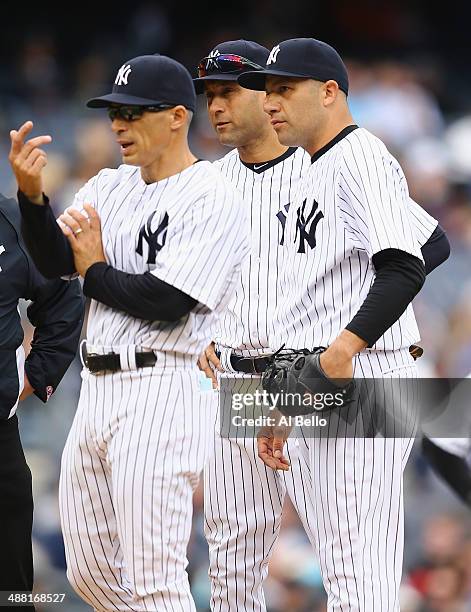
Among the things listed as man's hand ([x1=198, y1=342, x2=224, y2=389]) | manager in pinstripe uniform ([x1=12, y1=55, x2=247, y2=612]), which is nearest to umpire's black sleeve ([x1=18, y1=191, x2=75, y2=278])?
manager in pinstripe uniform ([x1=12, y1=55, x2=247, y2=612])

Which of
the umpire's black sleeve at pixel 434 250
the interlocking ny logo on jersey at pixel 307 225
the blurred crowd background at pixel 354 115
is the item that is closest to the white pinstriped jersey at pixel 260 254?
the interlocking ny logo on jersey at pixel 307 225

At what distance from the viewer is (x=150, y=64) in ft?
9.53

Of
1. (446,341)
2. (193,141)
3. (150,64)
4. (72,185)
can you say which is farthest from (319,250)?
(193,141)

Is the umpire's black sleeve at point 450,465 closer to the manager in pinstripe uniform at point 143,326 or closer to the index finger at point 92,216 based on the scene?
the manager in pinstripe uniform at point 143,326

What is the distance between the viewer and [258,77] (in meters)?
3.28

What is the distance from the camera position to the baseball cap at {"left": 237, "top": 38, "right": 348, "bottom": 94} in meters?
3.15

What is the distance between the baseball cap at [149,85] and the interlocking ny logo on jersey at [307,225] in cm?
48

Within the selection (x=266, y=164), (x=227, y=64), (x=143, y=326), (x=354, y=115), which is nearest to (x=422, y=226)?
(x=266, y=164)

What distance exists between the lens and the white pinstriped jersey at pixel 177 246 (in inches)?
112

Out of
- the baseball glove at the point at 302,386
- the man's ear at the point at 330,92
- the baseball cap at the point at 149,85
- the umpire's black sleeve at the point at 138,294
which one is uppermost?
the man's ear at the point at 330,92

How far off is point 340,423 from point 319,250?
470 millimetres

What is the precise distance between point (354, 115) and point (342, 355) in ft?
15.9

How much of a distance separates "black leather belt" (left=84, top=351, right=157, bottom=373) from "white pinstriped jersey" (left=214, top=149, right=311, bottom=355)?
2.26 feet

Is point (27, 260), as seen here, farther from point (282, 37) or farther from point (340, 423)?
point (282, 37)
